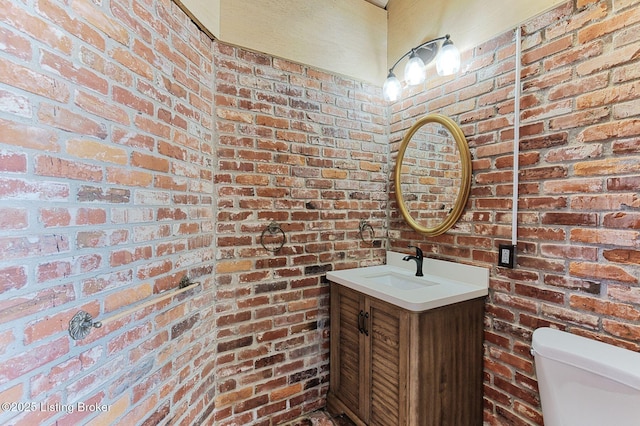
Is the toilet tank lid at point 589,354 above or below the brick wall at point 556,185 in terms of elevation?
below

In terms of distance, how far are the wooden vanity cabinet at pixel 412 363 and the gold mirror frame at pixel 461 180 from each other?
48 cm

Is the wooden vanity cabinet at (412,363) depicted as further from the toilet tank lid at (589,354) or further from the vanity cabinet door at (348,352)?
the toilet tank lid at (589,354)

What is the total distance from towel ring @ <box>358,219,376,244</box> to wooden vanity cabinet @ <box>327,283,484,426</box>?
1.62 feet

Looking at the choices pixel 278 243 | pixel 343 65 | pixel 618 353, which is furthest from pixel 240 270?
pixel 618 353

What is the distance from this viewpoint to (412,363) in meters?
1.38

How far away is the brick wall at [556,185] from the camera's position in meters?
1.16

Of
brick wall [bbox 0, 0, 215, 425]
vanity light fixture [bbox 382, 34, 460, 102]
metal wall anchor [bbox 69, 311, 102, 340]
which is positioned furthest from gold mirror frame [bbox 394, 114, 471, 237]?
metal wall anchor [bbox 69, 311, 102, 340]

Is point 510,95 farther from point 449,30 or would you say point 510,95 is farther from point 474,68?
point 449,30

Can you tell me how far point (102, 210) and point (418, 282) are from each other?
1694mm

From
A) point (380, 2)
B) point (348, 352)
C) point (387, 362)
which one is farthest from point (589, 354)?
point (380, 2)

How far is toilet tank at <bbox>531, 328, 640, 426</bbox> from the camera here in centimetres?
100

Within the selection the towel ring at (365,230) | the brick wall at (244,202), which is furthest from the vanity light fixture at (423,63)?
the towel ring at (365,230)

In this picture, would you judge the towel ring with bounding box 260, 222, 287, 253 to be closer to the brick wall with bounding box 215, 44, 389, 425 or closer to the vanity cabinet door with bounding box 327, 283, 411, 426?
the brick wall with bounding box 215, 44, 389, 425

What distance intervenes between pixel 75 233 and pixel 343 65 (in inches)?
72.8
